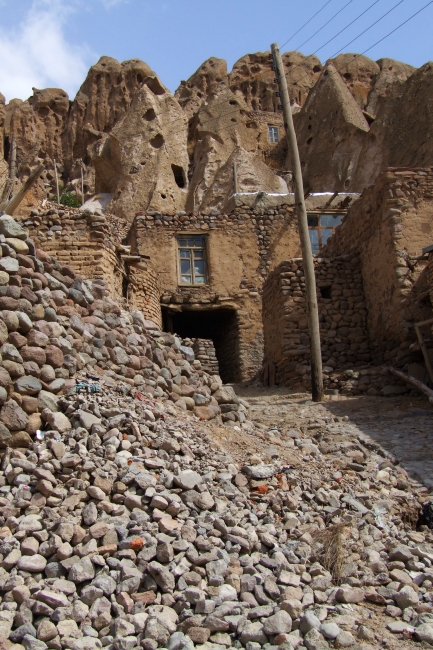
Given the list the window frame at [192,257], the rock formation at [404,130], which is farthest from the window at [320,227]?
the rock formation at [404,130]

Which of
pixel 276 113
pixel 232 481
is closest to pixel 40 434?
pixel 232 481

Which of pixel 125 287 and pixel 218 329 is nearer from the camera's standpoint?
pixel 125 287

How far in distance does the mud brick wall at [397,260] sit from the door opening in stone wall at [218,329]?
540 cm

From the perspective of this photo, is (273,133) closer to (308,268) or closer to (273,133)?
(273,133)

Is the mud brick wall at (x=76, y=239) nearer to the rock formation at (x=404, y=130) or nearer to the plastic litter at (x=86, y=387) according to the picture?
the plastic litter at (x=86, y=387)

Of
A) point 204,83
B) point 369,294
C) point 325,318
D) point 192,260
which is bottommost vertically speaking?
point 325,318

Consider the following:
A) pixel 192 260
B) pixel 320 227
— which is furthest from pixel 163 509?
pixel 320 227

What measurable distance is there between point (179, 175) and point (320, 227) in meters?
14.3

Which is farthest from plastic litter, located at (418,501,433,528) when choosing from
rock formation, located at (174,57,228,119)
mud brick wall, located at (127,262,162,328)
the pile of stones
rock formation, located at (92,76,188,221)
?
rock formation, located at (174,57,228,119)

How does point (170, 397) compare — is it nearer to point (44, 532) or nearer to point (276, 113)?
point (44, 532)

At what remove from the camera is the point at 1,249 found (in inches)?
190

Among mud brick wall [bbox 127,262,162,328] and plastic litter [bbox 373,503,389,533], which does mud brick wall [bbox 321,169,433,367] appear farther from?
plastic litter [bbox 373,503,389,533]

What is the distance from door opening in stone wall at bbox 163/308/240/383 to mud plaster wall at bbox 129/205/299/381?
88 millimetres

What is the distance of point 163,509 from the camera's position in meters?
3.77
